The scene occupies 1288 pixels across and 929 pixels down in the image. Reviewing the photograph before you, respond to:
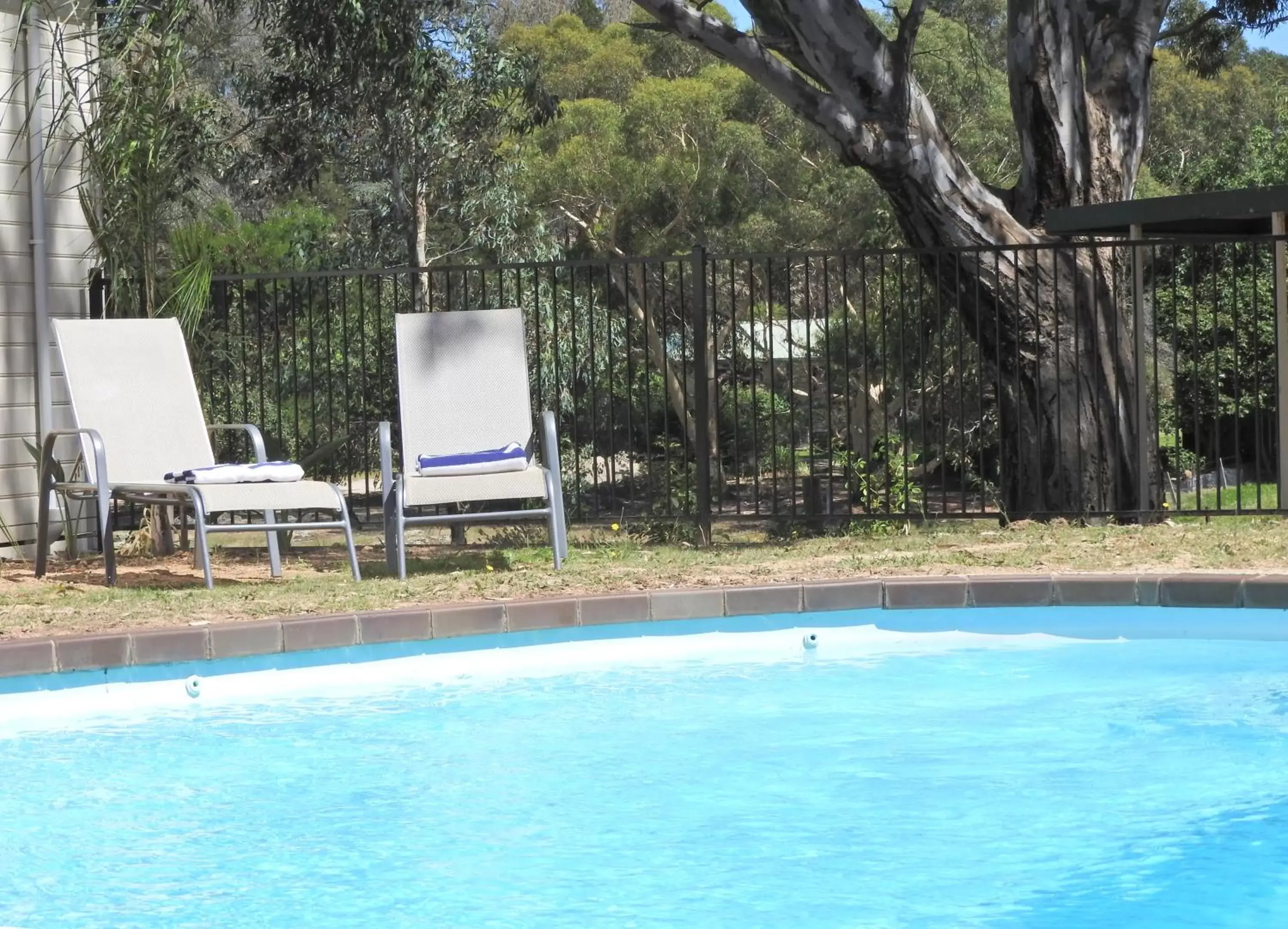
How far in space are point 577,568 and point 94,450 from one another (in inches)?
86.5

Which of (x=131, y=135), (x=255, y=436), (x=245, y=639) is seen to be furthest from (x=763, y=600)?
(x=131, y=135)

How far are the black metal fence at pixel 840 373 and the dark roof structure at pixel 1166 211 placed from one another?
0.51 ft

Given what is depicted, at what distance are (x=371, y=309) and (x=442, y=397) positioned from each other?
33.9ft

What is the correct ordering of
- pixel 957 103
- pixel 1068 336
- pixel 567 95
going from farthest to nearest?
pixel 567 95, pixel 957 103, pixel 1068 336

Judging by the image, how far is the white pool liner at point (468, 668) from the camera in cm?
530

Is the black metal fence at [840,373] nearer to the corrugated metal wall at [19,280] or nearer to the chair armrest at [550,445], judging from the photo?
the chair armrest at [550,445]

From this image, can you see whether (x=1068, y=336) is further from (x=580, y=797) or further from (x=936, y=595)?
(x=580, y=797)

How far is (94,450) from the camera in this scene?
7.02 metres

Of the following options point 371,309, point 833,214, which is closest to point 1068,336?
point 371,309

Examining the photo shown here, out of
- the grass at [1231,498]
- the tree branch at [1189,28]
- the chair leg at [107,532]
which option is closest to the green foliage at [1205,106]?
the grass at [1231,498]

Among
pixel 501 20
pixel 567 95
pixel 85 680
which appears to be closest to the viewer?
pixel 85 680

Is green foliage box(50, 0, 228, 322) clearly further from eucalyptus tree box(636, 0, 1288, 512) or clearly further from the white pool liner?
the white pool liner

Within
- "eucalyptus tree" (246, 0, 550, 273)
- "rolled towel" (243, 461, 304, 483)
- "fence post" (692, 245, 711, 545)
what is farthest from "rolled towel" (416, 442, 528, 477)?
"eucalyptus tree" (246, 0, 550, 273)

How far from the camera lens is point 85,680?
541 centimetres
